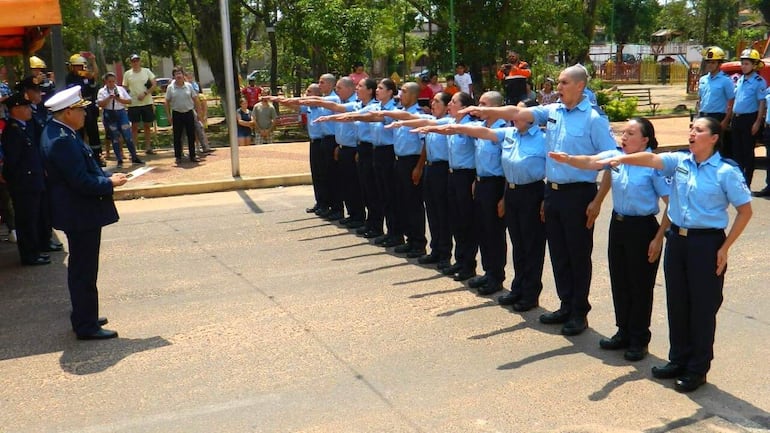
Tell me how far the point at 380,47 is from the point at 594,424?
119 feet

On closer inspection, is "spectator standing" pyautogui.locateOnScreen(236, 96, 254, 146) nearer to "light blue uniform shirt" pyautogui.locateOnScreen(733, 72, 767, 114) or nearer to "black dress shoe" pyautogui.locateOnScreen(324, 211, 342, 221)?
"black dress shoe" pyautogui.locateOnScreen(324, 211, 342, 221)

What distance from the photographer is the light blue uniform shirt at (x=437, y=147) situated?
7832 mm

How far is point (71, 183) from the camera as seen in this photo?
19.8 feet

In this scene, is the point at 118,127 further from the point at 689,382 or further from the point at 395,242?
the point at 689,382

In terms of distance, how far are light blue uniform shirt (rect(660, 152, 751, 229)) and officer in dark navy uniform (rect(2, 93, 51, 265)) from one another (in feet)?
21.7

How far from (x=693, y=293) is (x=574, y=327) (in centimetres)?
134

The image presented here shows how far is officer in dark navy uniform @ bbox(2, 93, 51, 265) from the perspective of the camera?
8.50 metres

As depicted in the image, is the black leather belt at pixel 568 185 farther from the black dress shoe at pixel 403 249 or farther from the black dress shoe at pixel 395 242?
the black dress shoe at pixel 395 242

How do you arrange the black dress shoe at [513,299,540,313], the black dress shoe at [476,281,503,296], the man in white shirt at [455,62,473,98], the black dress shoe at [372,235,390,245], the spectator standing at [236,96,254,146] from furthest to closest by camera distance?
the man in white shirt at [455,62,473,98], the spectator standing at [236,96,254,146], the black dress shoe at [372,235,390,245], the black dress shoe at [476,281,503,296], the black dress shoe at [513,299,540,313]

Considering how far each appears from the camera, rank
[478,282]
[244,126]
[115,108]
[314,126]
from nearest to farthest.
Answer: [478,282], [314,126], [115,108], [244,126]

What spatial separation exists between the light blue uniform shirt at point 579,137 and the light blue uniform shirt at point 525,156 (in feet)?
1.12

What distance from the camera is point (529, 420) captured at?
473 cm

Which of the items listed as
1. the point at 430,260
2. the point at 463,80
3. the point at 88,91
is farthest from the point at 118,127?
the point at 463,80

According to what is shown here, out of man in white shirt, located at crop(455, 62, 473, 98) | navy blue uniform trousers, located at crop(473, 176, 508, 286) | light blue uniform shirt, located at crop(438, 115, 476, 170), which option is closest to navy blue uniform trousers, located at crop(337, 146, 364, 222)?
light blue uniform shirt, located at crop(438, 115, 476, 170)
